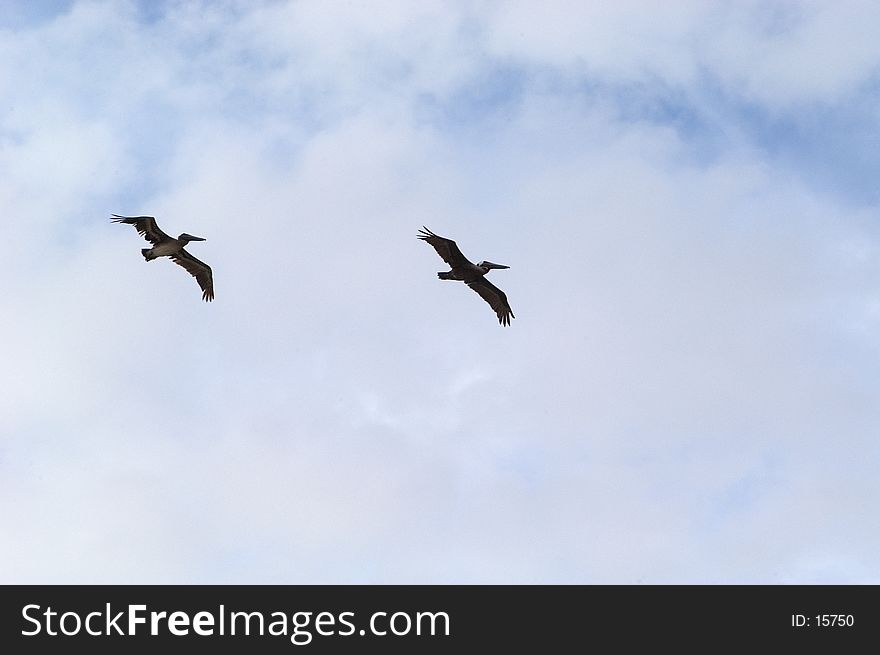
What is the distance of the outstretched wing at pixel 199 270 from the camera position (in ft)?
202

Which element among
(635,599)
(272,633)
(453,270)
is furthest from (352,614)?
(453,270)

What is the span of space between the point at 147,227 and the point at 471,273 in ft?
50.8

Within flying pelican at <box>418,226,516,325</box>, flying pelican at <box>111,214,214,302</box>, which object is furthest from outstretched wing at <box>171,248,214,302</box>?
flying pelican at <box>418,226,516,325</box>

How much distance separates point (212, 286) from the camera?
6306 centimetres

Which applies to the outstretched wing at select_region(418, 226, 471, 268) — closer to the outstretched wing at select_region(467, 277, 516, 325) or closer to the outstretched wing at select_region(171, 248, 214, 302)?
the outstretched wing at select_region(467, 277, 516, 325)

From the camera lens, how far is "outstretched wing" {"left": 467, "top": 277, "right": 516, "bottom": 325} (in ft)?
190

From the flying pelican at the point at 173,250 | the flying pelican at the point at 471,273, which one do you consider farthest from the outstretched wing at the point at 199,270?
the flying pelican at the point at 471,273

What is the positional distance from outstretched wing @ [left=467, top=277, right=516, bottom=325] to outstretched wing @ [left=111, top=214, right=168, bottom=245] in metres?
15.0

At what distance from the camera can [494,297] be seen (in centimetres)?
5869

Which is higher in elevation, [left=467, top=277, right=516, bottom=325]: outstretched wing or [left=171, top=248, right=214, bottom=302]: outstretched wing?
[left=171, top=248, right=214, bottom=302]: outstretched wing

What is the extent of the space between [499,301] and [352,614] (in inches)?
911

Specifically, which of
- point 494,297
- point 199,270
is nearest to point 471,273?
point 494,297

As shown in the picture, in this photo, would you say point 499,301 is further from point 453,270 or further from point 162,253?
point 162,253

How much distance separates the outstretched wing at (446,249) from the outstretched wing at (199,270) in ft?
44.1
